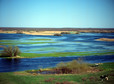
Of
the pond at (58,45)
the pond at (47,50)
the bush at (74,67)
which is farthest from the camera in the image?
the pond at (58,45)

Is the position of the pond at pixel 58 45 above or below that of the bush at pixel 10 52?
below

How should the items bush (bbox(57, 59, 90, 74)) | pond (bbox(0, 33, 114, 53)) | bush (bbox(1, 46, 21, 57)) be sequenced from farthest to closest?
1. pond (bbox(0, 33, 114, 53))
2. bush (bbox(1, 46, 21, 57))
3. bush (bbox(57, 59, 90, 74))

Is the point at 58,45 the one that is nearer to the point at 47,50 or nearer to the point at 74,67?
the point at 47,50

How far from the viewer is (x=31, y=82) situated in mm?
18094

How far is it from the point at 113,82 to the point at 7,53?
25195 millimetres

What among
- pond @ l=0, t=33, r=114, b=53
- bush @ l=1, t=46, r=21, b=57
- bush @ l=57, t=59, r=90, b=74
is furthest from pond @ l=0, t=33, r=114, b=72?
bush @ l=57, t=59, r=90, b=74

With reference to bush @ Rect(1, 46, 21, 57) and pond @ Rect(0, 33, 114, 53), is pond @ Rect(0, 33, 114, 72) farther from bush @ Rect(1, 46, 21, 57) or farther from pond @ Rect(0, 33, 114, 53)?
bush @ Rect(1, 46, 21, 57)

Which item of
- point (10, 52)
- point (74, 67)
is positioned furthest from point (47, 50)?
point (74, 67)

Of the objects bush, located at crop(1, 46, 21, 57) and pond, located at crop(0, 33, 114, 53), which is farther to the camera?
pond, located at crop(0, 33, 114, 53)

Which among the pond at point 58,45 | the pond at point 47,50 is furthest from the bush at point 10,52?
the pond at point 58,45

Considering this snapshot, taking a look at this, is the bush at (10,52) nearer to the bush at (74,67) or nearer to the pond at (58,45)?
the pond at (58,45)

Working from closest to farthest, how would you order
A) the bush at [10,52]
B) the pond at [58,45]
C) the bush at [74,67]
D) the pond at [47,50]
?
the bush at [74,67], the pond at [47,50], the bush at [10,52], the pond at [58,45]

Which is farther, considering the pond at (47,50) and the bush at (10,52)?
the bush at (10,52)

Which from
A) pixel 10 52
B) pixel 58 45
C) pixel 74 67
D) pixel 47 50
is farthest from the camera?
pixel 58 45
